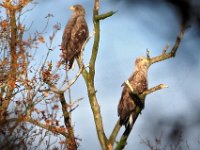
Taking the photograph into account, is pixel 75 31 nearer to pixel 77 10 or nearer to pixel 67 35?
pixel 67 35

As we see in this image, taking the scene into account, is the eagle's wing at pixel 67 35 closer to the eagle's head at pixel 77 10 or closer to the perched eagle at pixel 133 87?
the eagle's head at pixel 77 10

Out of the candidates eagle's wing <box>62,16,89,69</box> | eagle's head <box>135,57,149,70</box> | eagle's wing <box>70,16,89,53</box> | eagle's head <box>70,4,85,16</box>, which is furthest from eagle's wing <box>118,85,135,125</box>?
eagle's head <box>70,4,85,16</box>

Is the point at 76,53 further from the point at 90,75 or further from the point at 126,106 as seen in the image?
the point at 126,106

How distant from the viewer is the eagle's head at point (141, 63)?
39.0ft

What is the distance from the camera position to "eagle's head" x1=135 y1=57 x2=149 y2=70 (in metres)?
11.9

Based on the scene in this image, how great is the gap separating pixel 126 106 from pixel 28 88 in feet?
10.6

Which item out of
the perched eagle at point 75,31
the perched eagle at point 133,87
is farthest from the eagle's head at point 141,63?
the perched eagle at point 75,31

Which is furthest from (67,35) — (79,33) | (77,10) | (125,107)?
(125,107)

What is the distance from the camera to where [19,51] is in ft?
37.4

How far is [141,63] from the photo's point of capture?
12.0m

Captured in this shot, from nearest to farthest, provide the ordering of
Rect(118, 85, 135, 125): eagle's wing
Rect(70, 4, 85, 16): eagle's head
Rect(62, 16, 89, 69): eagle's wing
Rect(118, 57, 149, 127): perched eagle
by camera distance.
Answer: Rect(118, 57, 149, 127): perched eagle → Rect(118, 85, 135, 125): eagle's wing → Rect(62, 16, 89, 69): eagle's wing → Rect(70, 4, 85, 16): eagle's head

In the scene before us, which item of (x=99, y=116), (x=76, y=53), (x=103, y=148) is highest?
(x=76, y=53)

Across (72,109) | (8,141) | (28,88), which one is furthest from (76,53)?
(8,141)

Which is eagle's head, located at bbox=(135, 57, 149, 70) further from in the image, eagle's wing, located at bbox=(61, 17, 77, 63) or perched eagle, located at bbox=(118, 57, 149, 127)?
eagle's wing, located at bbox=(61, 17, 77, 63)
